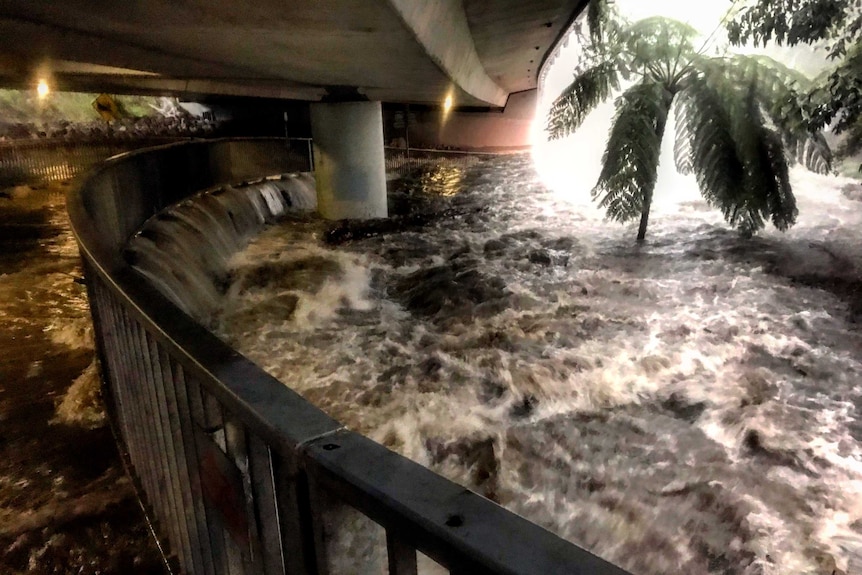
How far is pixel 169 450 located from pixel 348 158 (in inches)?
410

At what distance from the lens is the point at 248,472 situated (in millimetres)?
1582

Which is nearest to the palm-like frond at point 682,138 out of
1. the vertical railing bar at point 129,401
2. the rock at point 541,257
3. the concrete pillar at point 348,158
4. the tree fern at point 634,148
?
the tree fern at point 634,148

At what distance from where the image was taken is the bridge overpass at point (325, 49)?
4641 millimetres

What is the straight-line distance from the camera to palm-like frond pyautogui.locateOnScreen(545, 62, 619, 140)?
32.7 feet

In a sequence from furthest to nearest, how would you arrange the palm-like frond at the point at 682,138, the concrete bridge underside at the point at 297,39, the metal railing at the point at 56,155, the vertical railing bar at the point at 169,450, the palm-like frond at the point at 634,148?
the metal railing at the point at 56,155
the palm-like frond at the point at 682,138
the palm-like frond at the point at 634,148
the concrete bridge underside at the point at 297,39
the vertical railing bar at the point at 169,450

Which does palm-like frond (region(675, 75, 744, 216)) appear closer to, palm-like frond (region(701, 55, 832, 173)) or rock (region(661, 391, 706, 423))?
palm-like frond (region(701, 55, 832, 173))

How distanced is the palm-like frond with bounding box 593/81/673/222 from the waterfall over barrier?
239 inches

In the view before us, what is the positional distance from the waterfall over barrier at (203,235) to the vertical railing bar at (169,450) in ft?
5.07

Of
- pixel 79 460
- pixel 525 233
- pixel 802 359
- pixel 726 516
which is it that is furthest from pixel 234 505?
pixel 525 233

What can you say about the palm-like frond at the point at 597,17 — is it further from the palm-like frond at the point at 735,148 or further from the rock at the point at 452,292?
the rock at the point at 452,292

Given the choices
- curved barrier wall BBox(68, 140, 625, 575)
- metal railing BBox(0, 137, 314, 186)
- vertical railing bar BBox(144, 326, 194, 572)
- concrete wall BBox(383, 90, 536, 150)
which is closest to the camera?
curved barrier wall BBox(68, 140, 625, 575)

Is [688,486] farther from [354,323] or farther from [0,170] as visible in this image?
[0,170]

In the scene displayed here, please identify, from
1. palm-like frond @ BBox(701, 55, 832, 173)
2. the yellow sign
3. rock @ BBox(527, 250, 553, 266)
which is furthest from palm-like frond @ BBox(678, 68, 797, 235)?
the yellow sign

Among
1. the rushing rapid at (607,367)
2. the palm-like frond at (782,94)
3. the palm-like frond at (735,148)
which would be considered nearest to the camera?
the rushing rapid at (607,367)
